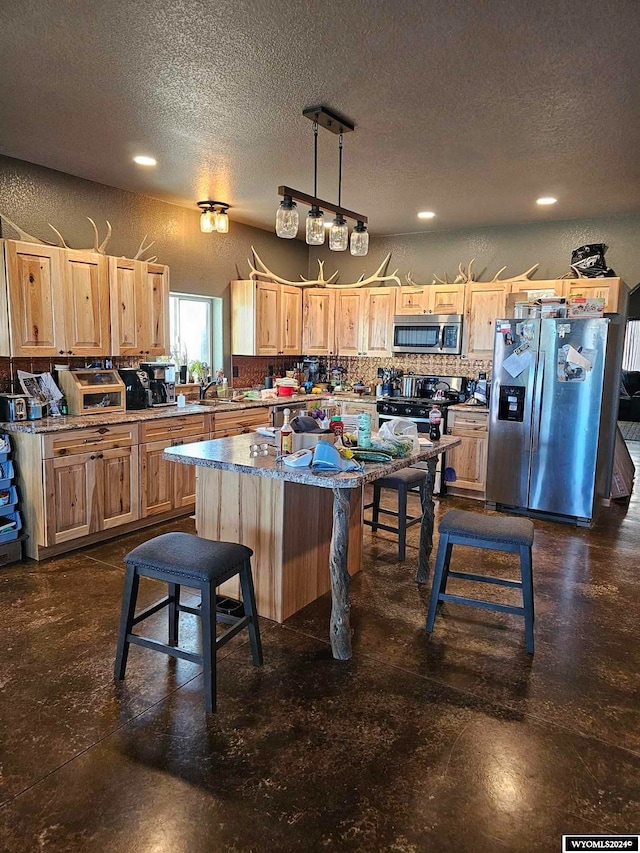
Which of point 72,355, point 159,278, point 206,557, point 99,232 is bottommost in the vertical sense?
point 206,557

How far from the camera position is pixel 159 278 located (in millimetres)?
4883

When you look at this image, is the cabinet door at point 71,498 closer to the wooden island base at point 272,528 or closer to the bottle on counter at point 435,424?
the wooden island base at point 272,528

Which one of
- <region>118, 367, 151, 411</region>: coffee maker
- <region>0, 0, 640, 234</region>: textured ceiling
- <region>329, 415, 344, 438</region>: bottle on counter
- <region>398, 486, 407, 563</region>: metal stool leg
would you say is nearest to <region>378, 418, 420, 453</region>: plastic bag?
<region>329, 415, 344, 438</region>: bottle on counter

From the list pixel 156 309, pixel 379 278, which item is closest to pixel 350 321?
pixel 379 278

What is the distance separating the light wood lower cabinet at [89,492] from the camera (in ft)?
12.4

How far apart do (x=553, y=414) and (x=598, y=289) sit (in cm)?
139

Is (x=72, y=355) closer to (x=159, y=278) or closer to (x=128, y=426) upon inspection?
(x=128, y=426)

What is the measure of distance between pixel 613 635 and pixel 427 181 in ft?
11.4

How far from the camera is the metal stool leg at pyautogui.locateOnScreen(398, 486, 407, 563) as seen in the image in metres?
3.80

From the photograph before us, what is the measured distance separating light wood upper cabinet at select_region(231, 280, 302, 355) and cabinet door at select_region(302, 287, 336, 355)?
0.24 m

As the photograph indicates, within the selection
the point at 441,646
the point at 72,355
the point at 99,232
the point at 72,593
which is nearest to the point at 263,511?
the point at 441,646

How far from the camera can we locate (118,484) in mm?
4207

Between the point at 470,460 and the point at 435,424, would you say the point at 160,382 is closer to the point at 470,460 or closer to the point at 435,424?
the point at 435,424

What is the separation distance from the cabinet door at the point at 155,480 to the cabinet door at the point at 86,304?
88cm
